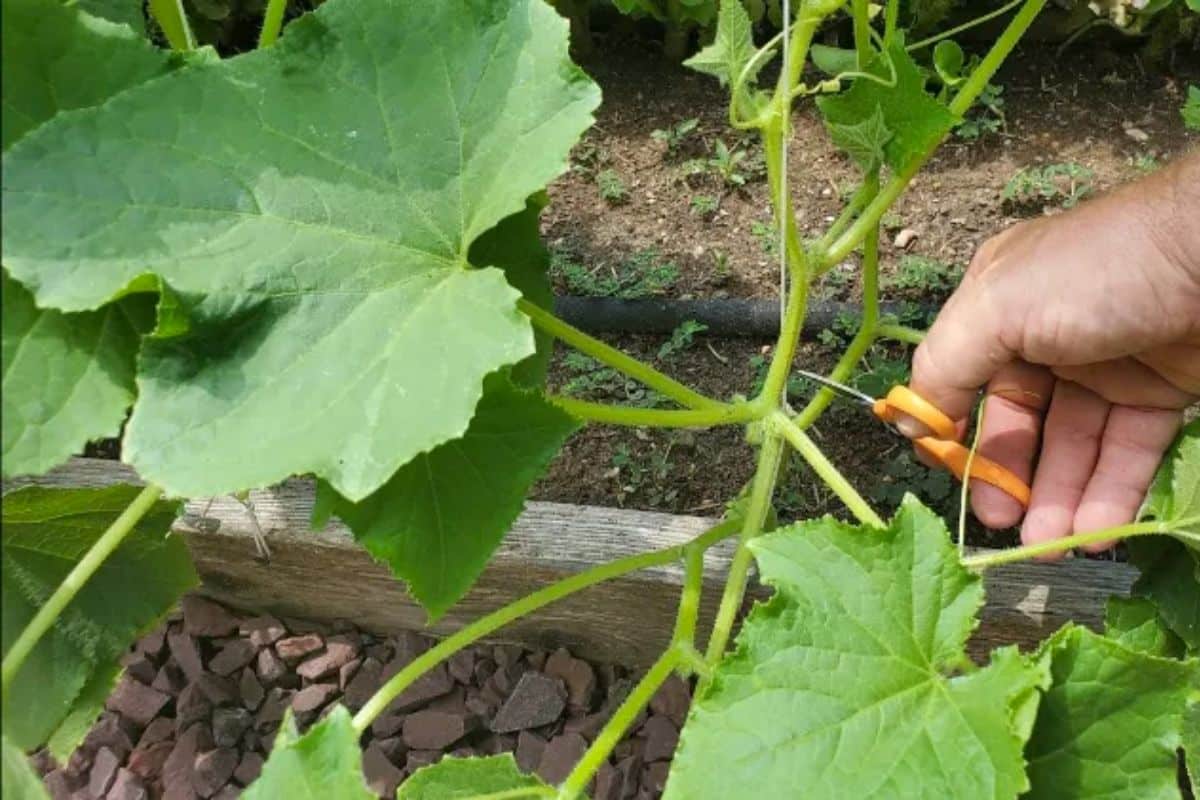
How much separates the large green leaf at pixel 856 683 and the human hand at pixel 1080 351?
49cm

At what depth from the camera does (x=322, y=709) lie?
202 centimetres

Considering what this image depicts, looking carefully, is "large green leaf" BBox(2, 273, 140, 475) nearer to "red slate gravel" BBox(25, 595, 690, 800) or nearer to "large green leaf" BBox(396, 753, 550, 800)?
"large green leaf" BBox(396, 753, 550, 800)

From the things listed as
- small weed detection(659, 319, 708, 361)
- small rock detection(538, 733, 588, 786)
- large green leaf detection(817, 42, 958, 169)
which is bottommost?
small rock detection(538, 733, 588, 786)

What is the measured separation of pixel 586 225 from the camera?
243 centimetres

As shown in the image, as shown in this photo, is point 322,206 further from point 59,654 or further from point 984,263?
point 984,263

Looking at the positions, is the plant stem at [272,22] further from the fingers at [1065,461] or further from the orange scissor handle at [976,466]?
the fingers at [1065,461]

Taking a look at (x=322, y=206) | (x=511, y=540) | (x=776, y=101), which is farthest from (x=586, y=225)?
(x=322, y=206)

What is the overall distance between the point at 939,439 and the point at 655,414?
429mm

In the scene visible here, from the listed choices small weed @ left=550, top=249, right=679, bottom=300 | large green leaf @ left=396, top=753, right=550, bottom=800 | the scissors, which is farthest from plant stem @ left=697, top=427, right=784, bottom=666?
small weed @ left=550, top=249, right=679, bottom=300

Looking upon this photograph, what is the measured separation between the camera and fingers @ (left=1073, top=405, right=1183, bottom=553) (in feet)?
5.25

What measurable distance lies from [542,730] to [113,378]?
1148 mm

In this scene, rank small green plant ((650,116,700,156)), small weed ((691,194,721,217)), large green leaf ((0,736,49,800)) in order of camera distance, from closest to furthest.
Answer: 1. large green leaf ((0,736,49,800))
2. small weed ((691,194,721,217))
3. small green plant ((650,116,700,156))

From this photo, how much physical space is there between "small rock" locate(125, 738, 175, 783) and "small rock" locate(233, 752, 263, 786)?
125 mm

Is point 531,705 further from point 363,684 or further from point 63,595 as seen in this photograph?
point 63,595
